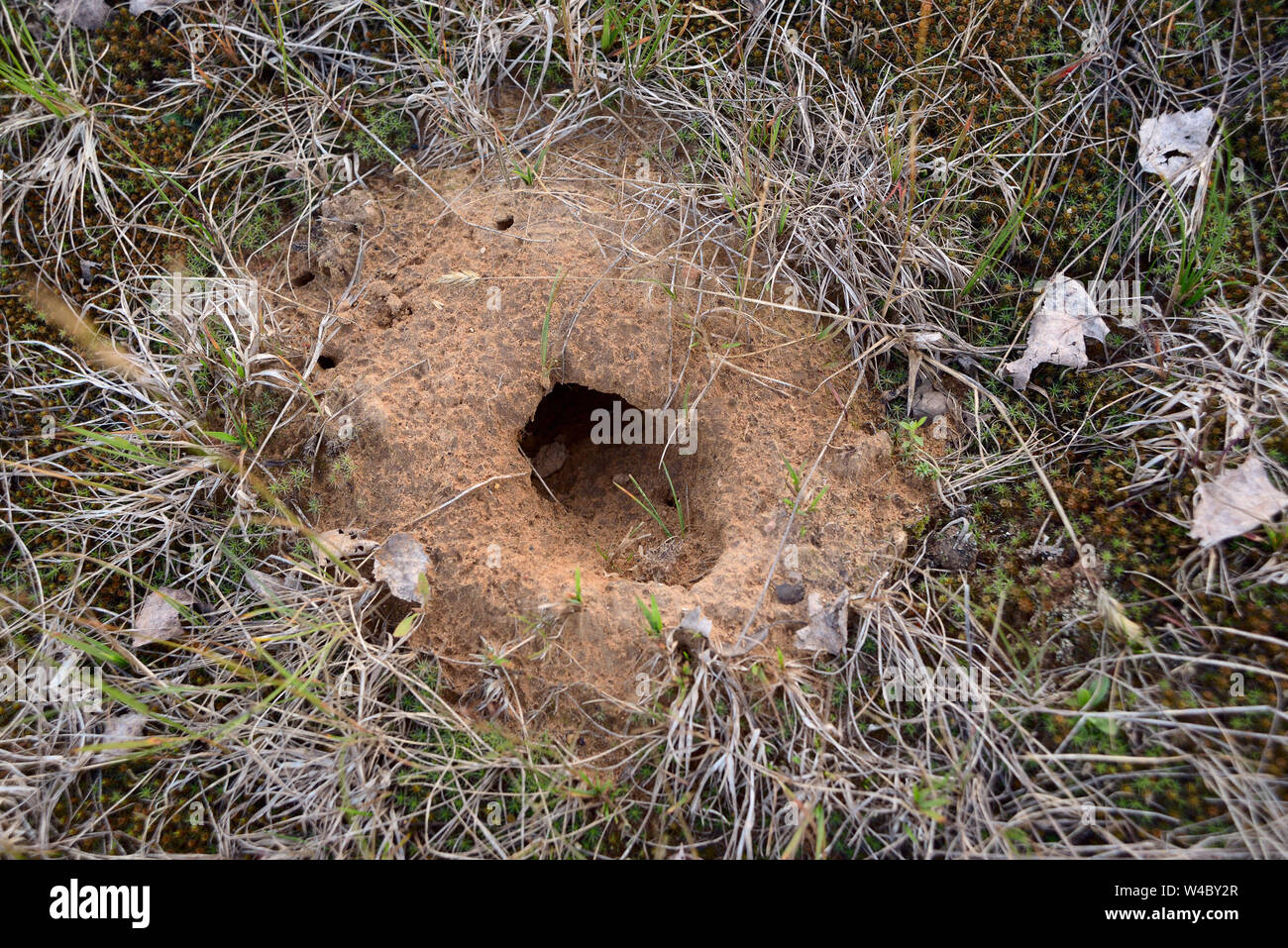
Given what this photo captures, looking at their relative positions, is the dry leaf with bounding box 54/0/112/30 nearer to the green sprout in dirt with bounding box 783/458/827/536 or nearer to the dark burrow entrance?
the dark burrow entrance

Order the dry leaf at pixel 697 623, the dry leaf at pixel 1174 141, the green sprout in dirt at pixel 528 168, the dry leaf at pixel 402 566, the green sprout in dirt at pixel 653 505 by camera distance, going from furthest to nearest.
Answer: the green sprout in dirt at pixel 528 168 → the dry leaf at pixel 1174 141 → the green sprout in dirt at pixel 653 505 → the dry leaf at pixel 402 566 → the dry leaf at pixel 697 623

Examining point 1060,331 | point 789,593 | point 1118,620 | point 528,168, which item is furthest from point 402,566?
point 1060,331

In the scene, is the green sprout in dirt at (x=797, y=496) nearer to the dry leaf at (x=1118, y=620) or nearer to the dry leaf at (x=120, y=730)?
the dry leaf at (x=1118, y=620)

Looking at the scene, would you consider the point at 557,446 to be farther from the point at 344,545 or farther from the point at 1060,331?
the point at 1060,331

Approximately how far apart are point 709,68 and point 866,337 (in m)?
1.14

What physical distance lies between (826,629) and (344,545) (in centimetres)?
145

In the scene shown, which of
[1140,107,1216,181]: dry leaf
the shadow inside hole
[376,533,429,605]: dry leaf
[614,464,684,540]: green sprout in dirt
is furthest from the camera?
the shadow inside hole

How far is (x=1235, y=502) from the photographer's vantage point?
209 cm

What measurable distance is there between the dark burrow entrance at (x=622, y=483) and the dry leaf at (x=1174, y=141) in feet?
5.92

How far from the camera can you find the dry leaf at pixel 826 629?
2125mm

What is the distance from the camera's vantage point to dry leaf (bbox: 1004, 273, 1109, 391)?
240 centimetres

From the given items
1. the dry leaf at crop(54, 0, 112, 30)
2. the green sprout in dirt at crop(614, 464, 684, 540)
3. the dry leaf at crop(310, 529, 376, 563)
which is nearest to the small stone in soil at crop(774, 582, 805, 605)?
the green sprout in dirt at crop(614, 464, 684, 540)

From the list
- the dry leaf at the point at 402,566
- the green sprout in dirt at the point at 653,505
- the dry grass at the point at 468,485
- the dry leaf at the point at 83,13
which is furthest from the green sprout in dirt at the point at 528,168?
the dry leaf at the point at 83,13

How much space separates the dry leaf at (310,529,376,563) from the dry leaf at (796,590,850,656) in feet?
4.24
